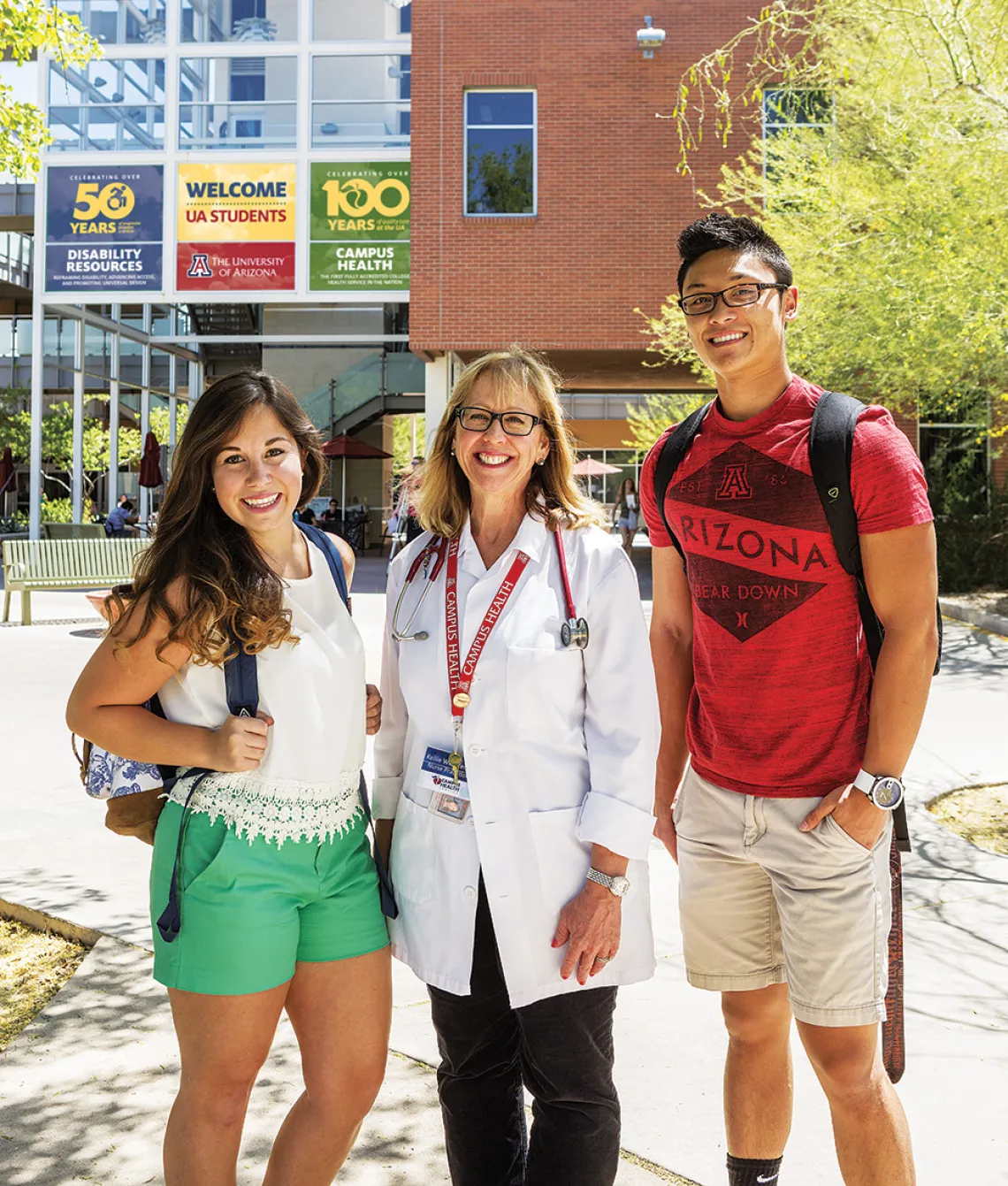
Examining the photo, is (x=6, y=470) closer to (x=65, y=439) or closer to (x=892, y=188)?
(x=65, y=439)

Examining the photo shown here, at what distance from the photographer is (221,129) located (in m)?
23.6

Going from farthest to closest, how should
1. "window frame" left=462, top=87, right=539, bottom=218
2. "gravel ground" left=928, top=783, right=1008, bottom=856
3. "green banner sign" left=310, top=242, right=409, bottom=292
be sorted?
"green banner sign" left=310, top=242, right=409, bottom=292, "window frame" left=462, top=87, right=539, bottom=218, "gravel ground" left=928, top=783, right=1008, bottom=856

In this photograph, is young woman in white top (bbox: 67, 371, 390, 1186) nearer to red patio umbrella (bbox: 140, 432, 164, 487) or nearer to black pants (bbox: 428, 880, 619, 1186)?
black pants (bbox: 428, 880, 619, 1186)

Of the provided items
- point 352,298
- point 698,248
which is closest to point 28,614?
point 352,298

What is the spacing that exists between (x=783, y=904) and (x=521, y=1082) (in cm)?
74

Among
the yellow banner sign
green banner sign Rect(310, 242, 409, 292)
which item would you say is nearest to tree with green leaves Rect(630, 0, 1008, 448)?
green banner sign Rect(310, 242, 409, 292)

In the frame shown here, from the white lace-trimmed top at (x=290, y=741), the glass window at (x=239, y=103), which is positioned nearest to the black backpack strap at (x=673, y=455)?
the white lace-trimmed top at (x=290, y=741)

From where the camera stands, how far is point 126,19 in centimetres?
2392

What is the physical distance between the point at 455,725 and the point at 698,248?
1.26 metres

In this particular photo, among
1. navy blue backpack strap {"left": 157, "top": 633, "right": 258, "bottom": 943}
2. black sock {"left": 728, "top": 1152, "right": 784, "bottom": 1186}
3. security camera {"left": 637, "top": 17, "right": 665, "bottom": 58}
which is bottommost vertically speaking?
black sock {"left": 728, "top": 1152, "right": 784, "bottom": 1186}

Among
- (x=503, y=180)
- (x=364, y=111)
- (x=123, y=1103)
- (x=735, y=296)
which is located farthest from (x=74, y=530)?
(x=735, y=296)

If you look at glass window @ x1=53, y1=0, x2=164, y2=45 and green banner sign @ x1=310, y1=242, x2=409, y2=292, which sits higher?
glass window @ x1=53, y1=0, x2=164, y2=45

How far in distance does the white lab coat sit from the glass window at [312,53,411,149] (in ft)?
72.3

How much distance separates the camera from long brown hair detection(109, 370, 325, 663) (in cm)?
235
